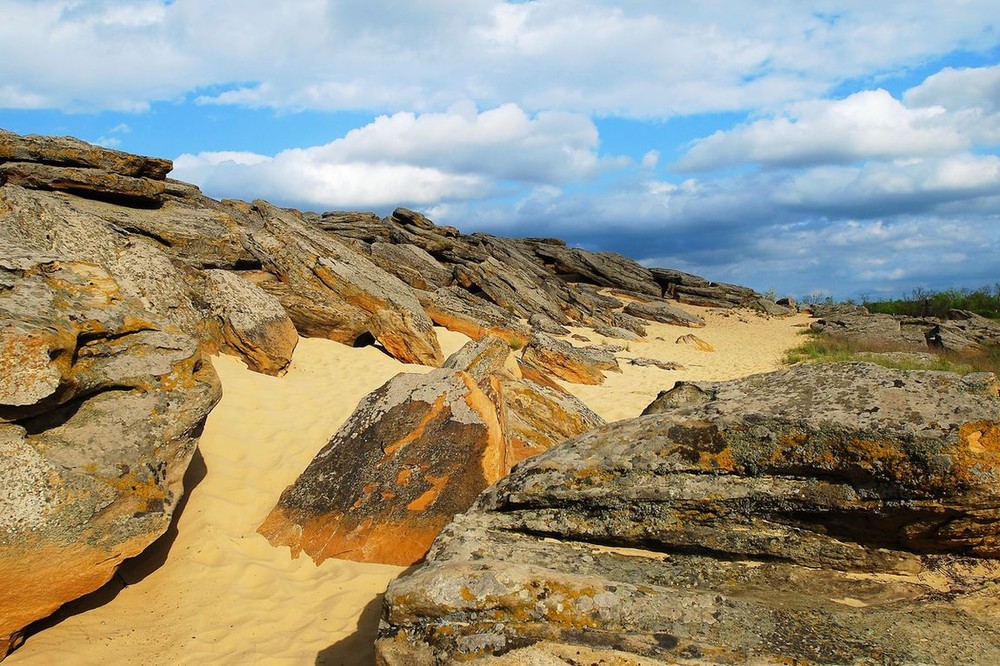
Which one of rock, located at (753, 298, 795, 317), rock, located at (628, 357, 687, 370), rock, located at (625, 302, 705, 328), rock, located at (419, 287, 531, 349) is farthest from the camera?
rock, located at (753, 298, 795, 317)

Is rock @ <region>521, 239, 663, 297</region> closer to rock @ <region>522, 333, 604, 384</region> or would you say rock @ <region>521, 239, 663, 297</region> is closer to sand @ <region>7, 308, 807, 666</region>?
rock @ <region>522, 333, 604, 384</region>

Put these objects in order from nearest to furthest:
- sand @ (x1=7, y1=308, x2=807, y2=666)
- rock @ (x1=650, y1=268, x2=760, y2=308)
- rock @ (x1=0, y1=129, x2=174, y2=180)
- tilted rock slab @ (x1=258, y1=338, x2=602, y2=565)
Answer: sand @ (x1=7, y1=308, x2=807, y2=666) → tilted rock slab @ (x1=258, y1=338, x2=602, y2=565) → rock @ (x1=0, y1=129, x2=174, y2=180) → rock @ (x1=650, y1=268, x2=760, y2=308)

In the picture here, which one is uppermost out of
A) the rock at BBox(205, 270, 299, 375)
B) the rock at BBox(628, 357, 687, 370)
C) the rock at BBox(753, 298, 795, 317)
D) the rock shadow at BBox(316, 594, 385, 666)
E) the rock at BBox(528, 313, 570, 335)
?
the rock at BBox(753, 298, 795, 317)

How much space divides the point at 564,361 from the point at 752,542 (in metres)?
10.5

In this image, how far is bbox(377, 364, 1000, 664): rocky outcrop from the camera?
2672mm

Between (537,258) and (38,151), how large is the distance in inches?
968

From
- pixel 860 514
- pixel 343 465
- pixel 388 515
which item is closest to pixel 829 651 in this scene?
pixel 860 514

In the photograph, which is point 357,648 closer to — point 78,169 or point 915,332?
point 78,169

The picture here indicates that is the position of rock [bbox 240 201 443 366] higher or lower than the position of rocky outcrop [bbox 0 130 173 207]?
lower

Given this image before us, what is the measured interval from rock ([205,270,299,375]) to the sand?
1446 mm

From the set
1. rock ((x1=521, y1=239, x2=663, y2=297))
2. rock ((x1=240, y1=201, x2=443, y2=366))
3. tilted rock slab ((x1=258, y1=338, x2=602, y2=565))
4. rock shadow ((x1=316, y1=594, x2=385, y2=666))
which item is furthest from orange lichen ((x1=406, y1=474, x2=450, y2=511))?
rock ((x1=521, y1=239, x2=663, y2=297))

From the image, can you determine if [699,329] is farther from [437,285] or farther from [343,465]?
[343,465]

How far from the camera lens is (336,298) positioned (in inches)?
497

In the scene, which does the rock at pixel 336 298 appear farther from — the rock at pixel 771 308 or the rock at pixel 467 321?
the rock at pixel 771 308
